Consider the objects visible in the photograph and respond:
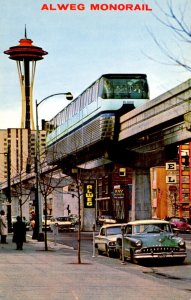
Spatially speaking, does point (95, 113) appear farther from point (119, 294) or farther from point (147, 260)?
point (119, 294)

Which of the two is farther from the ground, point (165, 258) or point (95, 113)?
point (95, 113)

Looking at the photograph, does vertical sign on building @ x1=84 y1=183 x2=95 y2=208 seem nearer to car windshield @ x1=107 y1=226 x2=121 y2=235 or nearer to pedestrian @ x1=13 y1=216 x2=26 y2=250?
pedestrian @ x1=13 y1=216 x2=26 y2=250

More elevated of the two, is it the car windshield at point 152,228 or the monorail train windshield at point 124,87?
the monorail train windshield at point 124,87

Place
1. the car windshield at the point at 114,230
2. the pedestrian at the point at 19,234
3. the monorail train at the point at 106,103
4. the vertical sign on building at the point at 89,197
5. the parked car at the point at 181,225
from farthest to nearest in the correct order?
Answer: the parked car at the point at 181,225
the vertical sign on building at the point at 89,197
the monorail train at the point at 106,103
the pedestrian at the point at 19,234
the car windshield at the point at 114,230

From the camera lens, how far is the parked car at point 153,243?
27125 mm

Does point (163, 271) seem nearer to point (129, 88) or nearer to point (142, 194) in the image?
point (129, 88)

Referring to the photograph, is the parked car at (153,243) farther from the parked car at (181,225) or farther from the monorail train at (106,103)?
the parked car at (181,225)

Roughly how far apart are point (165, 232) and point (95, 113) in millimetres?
30435

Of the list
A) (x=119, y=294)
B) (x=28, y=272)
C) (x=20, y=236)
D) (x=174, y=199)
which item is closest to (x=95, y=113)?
(x=20, y=236)

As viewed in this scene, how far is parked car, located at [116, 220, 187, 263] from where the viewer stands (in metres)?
27.1

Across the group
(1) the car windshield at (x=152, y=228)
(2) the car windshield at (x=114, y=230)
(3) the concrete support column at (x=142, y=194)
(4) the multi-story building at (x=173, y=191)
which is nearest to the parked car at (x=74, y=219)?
(3) the concrete support column at (x=142, y=194)

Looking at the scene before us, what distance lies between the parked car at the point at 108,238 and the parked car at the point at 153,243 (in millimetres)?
3536

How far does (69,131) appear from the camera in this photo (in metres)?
70.7

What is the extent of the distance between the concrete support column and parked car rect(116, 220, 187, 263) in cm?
3391
